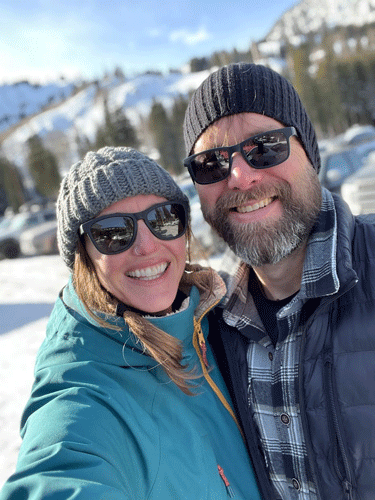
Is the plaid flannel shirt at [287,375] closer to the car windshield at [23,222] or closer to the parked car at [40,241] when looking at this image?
the parked car at [40,241]

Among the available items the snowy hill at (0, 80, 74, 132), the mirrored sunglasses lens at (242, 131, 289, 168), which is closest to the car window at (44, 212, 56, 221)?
the mirrored sunglasses lens at (242, 131, 289, 168)

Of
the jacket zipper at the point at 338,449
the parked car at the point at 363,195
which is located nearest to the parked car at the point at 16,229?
the parked car at the point at 363,195

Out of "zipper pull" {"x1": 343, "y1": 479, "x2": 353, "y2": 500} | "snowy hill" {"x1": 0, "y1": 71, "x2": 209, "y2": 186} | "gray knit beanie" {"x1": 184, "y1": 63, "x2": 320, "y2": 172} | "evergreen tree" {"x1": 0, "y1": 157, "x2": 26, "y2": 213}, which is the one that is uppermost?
"snowy hill" {"x1": 0, "y1": 71, "x2": 209, "y2": 186}

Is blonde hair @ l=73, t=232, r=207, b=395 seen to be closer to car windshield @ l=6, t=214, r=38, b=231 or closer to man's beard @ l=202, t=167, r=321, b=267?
man's beard @ l=202, t=167, r=321, b=267

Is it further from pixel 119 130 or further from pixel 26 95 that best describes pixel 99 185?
pixel 26 95

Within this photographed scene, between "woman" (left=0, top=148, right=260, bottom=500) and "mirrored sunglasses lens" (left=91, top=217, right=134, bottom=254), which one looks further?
"mirrored sunglasses lens" (left=91, top=217, right=134, bottom=254)

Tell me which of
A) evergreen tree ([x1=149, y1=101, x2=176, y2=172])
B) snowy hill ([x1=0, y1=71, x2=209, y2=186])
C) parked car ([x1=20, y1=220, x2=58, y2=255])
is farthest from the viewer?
snowy hill ([x1=0, y1=71, x2=209, y2=186])

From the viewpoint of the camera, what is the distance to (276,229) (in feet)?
5.26

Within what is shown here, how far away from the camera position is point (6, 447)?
3.10m

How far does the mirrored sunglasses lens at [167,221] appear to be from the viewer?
154cm

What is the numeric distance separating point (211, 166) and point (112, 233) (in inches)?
23.3

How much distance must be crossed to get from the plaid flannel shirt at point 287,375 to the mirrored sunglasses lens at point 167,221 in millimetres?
504

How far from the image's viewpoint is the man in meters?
1.26

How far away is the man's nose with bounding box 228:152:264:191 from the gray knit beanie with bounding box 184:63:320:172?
236 mm
